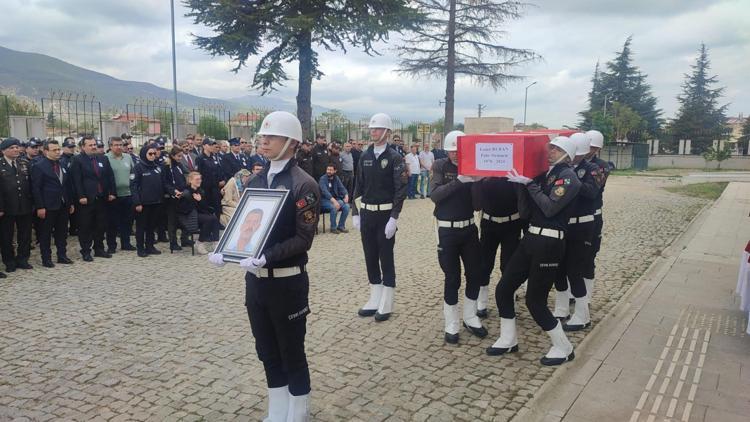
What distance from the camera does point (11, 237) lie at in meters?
7.96

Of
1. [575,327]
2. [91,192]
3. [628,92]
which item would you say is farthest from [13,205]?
[628,92]

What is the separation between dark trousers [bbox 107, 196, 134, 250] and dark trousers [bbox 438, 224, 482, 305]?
6609 millimetres

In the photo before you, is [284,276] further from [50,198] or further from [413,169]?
[413,169]

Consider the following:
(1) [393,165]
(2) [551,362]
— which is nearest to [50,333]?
(1) [393,165]

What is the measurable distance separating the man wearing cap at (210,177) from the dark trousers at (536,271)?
6.97 meters

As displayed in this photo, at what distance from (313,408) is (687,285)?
6282mm

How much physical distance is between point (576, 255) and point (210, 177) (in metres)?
7.26

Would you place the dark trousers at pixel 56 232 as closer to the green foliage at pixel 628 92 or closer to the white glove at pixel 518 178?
the white glove at pixel 518 178

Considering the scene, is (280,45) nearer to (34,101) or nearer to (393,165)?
(34,101)

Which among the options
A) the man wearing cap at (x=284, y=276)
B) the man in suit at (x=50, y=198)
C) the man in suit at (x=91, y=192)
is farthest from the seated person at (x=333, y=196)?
the man wearing cap at (x=284, y=276)

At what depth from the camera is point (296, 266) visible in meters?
3.33

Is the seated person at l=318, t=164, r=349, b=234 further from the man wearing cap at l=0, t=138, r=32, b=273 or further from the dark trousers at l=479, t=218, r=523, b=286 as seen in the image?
the dark trousers at l=479, t=218, r=523, b=286

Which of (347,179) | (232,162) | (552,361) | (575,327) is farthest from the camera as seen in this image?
(347,179)

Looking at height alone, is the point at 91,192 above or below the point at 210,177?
below
